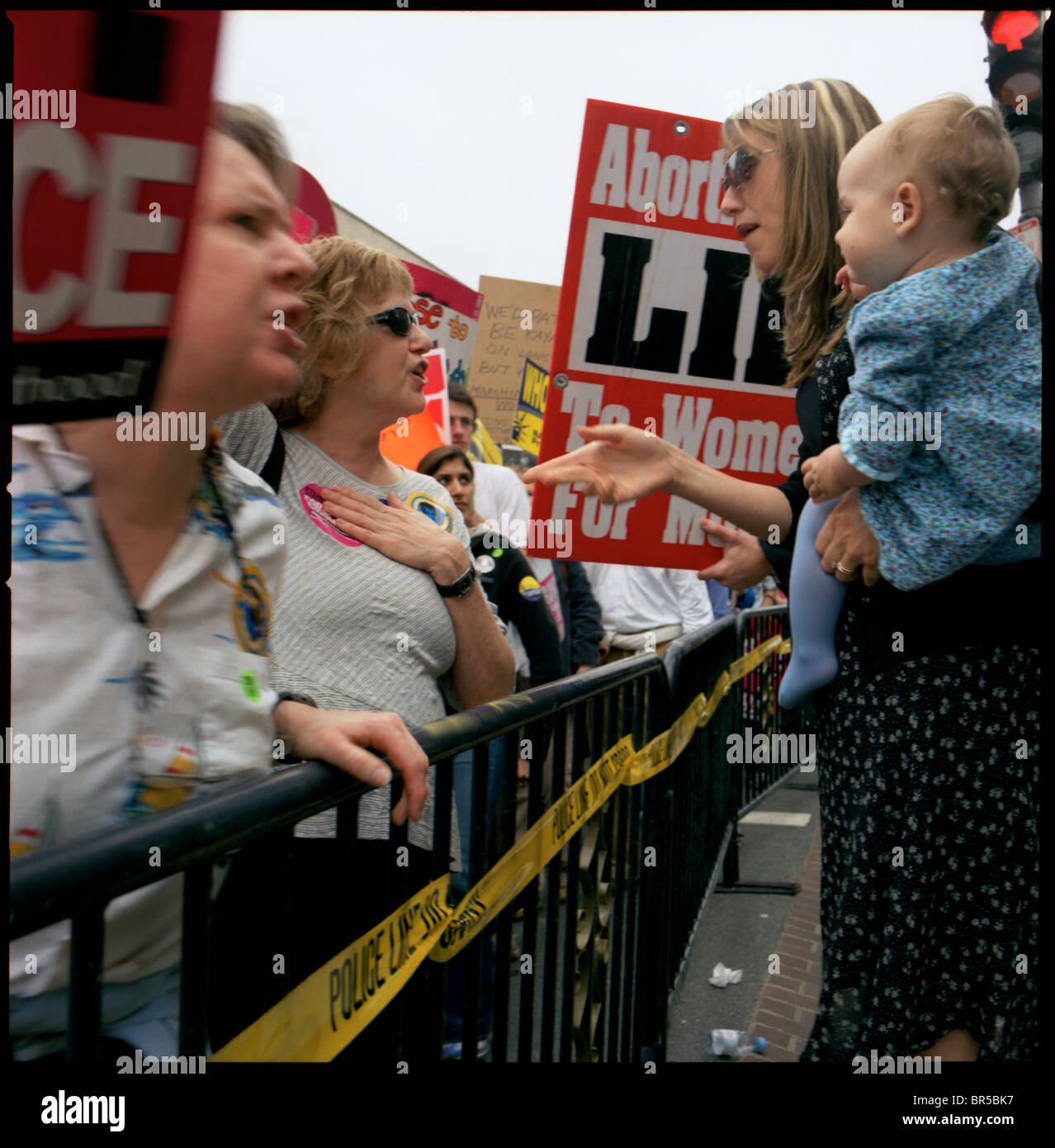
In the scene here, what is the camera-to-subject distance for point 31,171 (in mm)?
783

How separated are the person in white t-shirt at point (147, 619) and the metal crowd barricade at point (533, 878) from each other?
9 centimetres

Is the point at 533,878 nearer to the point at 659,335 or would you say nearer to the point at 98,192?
the point at 659,335

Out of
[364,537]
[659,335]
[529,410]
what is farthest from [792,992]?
[529,410]

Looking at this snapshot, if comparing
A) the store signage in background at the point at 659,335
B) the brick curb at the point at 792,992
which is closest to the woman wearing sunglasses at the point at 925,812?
the store signage in background at the point at 659,335

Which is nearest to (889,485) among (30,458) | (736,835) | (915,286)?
(915,286)

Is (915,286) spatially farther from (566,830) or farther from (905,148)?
(566,830)

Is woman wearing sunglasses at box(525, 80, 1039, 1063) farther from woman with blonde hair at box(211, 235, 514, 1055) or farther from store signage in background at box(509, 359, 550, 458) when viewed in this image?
store signage in background at box(509, 359, 550, 458)

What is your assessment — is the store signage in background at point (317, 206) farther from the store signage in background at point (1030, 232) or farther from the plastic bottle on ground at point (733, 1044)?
the plastic bottle on ground at point (733, 1044)

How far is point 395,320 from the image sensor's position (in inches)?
90.4

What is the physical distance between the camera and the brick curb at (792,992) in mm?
3475

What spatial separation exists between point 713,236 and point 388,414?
0.96 m

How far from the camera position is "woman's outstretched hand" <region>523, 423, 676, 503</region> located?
6.88ft

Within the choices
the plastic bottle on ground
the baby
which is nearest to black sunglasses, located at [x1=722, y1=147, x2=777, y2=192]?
the baby

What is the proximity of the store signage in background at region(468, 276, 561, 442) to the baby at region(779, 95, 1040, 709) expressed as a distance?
18.6ft
